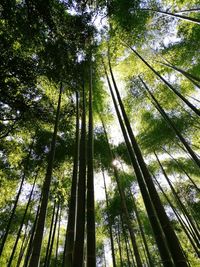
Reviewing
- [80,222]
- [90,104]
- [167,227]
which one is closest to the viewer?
[167,227]

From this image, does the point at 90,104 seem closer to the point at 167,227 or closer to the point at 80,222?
the point at 80,222

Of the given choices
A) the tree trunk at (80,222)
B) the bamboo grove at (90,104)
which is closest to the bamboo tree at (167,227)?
the bamboo grove at (90,104)

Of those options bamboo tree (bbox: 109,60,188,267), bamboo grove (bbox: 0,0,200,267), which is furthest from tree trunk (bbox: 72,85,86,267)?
bamboo tree (bbox: 109,60,188,267)

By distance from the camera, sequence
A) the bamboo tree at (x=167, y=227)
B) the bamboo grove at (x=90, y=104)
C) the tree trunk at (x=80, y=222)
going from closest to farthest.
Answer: the bamboo tree at (x=167, y=227)
the tree trunk at (x=80, y=222)
the bamboo grove at (x=90, y=104)

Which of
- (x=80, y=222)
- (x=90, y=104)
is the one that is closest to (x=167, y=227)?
(x=80, y=222)

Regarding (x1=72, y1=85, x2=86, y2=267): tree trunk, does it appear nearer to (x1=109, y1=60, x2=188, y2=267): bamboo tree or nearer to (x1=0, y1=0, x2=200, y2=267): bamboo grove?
(x1=0, y1=0, x2=200, y2=267): bamboo grove

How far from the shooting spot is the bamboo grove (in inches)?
119

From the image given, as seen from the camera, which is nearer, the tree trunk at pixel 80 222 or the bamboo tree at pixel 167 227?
the bamboo tree at pixel 167 227

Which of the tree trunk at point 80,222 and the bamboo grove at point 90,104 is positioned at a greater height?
the bamboo grove at point 90,104

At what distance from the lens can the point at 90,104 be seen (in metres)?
3.58

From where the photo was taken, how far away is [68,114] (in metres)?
6.46

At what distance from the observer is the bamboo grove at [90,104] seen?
9.91 ft

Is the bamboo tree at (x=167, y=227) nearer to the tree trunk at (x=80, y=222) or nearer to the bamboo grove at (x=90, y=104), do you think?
the bamboo grove at (x=90, y=104)

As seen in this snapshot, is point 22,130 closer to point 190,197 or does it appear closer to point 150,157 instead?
point 150,157
